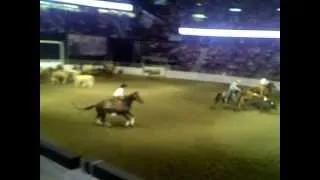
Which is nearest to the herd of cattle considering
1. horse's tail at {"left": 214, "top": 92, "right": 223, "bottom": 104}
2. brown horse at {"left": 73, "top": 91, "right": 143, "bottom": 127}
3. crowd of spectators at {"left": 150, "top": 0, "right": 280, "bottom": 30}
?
brown horse at {"left": 73, "top": 91, "right": 143, "bottom": 127}

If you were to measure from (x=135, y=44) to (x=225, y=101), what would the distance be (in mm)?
444

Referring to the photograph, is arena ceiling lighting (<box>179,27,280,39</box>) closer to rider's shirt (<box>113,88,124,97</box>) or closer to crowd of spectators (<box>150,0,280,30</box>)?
crowd of spectators (<box>150,0,280,30</box>)

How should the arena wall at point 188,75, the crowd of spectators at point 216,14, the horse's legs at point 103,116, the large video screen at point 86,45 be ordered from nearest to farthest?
the crowd of spectators at point 216,14, the arena wall at point 188,75, the large video screen at point 86,45, the horse's legs at point 103,116

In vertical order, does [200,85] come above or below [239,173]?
above

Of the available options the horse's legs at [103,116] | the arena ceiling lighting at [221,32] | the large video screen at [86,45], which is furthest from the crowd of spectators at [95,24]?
the horse's legs at [103,116]

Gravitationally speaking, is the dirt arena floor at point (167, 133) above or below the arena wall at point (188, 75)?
below

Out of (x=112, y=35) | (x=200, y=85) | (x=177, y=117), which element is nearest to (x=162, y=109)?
(x=177, y=117)

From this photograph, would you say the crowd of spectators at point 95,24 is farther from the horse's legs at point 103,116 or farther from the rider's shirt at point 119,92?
the horse's legs at point 103,116

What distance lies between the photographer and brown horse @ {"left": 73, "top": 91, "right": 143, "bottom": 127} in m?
1.70

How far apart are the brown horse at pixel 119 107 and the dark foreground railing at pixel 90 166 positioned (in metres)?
0.21

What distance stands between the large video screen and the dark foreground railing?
1.33 ft

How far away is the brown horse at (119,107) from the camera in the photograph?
1.70m
